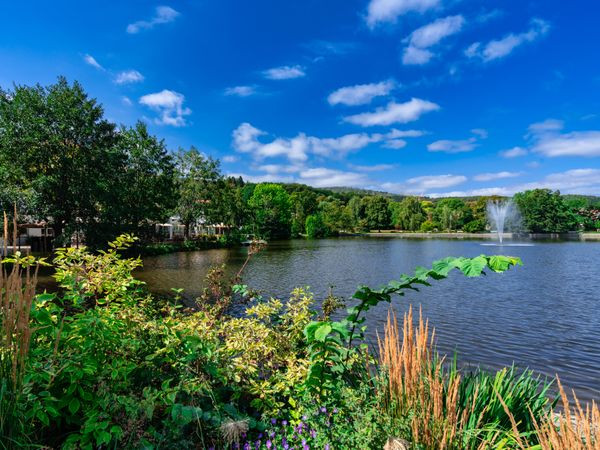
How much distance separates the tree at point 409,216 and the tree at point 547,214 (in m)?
23.4

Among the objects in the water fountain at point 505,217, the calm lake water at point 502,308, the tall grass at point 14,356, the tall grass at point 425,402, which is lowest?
the calm lake water at point 502,308

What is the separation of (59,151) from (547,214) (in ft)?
272

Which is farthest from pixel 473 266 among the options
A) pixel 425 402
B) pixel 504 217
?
pixel 504 217

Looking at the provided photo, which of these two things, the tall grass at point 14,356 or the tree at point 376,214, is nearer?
the tall grass at point 14,356

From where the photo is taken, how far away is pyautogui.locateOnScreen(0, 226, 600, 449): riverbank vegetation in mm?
1920

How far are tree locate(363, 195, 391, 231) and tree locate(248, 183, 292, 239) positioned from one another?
2882cm

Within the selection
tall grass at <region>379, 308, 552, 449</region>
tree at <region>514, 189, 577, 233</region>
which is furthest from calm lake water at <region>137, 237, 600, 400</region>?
tree at <region>514, 189, 577, 233</region>

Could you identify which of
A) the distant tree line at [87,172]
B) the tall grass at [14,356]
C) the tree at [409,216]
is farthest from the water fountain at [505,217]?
the tall grass at [14,356]

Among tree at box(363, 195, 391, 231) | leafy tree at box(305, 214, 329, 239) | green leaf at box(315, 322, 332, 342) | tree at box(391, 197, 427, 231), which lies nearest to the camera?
green leaf at box(315, 322, 332, 342)

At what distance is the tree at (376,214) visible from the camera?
95.6 m

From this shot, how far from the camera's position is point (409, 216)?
92312 mm

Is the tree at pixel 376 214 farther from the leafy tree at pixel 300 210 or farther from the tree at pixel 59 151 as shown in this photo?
the tree at pixel 59 151

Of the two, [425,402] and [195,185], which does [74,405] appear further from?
[195,185]

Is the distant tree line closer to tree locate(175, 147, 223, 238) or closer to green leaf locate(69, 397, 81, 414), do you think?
tree locate(175, 147, 223, 238)
